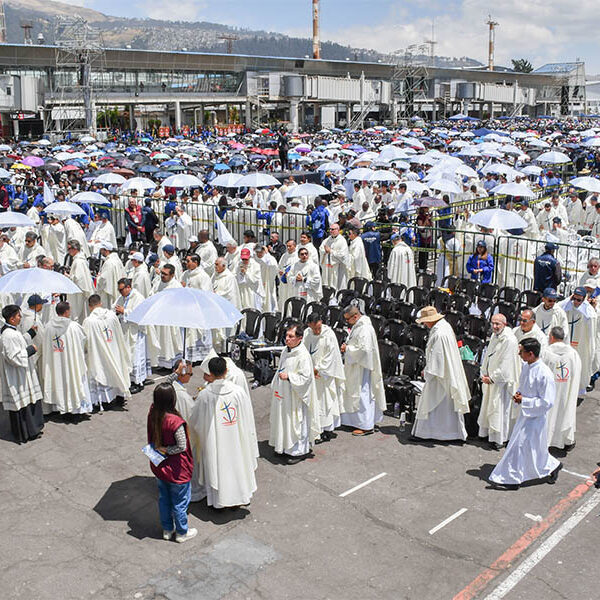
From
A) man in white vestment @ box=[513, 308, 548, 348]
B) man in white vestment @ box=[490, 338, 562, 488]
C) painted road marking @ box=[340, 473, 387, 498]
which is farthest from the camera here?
man in white vestment @ box=[513, 308, 548, 348]

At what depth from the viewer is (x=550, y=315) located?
10.0 metres

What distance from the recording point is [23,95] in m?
53.3

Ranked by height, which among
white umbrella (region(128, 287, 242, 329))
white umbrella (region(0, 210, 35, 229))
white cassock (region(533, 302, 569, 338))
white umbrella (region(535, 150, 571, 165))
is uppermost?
white umbrella (region(535, 150, 571, 165))

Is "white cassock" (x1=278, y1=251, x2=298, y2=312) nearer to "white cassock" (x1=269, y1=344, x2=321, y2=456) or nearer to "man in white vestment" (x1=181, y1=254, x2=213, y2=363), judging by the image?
"man in white vestment" (x1=181, y1=254, x2=213, y2=363)

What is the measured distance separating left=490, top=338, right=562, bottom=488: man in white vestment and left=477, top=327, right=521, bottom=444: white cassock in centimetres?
92

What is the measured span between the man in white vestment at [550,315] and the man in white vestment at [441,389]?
66.6 inches

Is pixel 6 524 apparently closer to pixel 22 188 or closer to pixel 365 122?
pixel 22 188

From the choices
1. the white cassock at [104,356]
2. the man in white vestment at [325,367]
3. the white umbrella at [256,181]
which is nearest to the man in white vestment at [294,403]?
the man in white vestment at [325,367]

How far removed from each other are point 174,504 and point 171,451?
565 millimetres

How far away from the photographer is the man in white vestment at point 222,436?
23.8 feet

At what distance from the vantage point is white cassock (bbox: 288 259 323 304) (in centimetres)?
1306

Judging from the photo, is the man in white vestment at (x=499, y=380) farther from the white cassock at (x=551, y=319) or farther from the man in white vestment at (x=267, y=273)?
the man in white vestment at (x=267, y=273)

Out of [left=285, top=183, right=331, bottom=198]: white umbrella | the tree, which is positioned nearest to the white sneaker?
[left=285, top=183, right=331, bottom=198]: white umbrella

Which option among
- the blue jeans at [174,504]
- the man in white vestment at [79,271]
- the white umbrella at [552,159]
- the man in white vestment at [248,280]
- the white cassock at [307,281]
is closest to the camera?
the blue jeans at [174,504]
